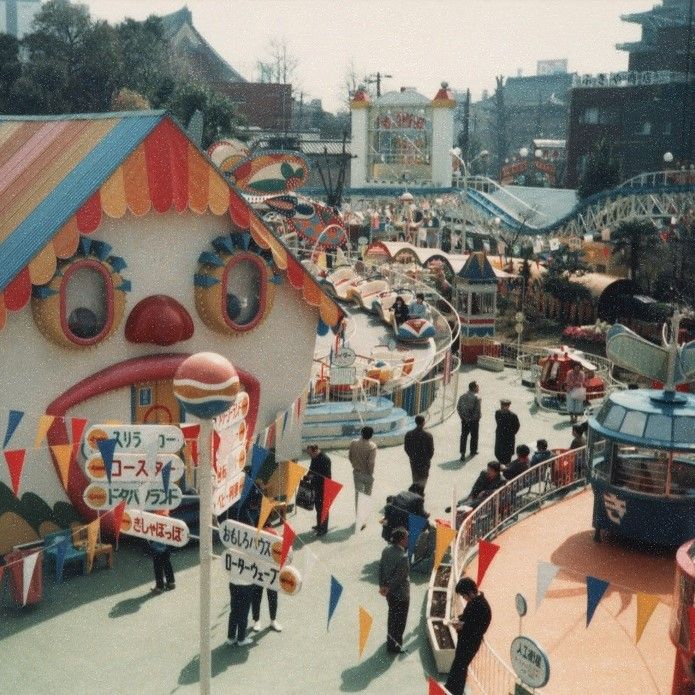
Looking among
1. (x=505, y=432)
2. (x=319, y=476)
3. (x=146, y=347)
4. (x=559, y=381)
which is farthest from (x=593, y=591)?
(x=559, y=381)

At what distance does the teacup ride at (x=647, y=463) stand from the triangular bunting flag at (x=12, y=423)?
776 cm

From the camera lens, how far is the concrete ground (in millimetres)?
10578

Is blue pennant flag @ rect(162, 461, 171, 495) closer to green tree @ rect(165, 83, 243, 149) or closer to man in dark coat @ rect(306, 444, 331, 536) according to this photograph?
man in dark coat @ rect(306, 444, 331, 536)

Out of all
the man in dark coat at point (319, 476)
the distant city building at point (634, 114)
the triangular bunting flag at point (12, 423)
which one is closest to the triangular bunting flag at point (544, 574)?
Result: the man in dark coat at point (319, 476)

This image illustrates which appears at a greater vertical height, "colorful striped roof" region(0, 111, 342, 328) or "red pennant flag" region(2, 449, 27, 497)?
"colorful striped roof" region(0, 111, 342, 328)

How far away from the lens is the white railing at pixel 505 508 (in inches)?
404

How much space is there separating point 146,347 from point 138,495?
4.32 meters

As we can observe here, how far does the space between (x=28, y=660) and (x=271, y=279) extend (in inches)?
265

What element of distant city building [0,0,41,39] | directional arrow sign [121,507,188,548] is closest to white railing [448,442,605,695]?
directional arrow sign [121,507,188,548]

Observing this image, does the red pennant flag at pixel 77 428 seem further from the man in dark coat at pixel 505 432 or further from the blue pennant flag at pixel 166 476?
the man in dark coat at pixel 505 432

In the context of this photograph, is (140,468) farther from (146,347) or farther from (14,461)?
(146,347)

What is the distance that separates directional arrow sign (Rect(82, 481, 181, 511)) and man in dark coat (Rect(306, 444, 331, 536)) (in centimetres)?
428

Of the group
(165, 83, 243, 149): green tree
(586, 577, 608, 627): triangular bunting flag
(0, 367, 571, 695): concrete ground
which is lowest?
(0, 367, 571, 695): concrete ground

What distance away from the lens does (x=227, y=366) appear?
26.2 ft
